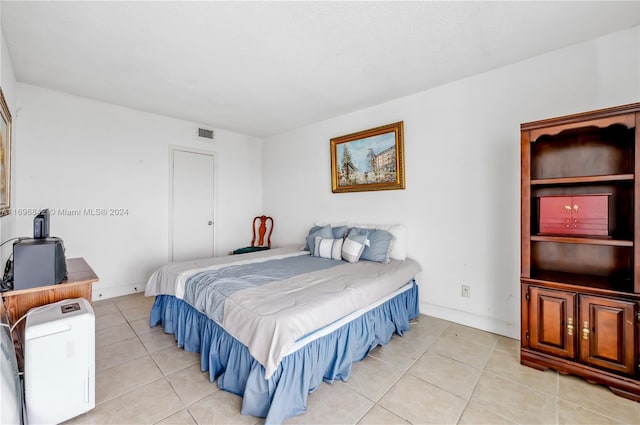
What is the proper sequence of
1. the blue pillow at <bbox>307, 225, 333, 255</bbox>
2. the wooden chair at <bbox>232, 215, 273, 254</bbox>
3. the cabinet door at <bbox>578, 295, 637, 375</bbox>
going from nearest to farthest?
1. the cabinet door at <bbox>578, 295, 637, 375</bbox>
2. the blue pillow at <bbox>307, 225, 333, 255</bbox>
3. the wooden chair at <bbox>232, 215, 273, 254</bbox>

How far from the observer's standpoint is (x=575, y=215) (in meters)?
2.03

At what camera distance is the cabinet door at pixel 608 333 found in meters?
1.72

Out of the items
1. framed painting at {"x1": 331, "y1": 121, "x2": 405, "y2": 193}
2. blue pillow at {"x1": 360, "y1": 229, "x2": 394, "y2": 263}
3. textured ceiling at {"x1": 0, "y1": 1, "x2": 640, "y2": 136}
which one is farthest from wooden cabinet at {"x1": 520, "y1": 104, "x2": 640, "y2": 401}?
framed painting at {"x1": 331, "y1": 121, "x2": 405, "y2": 193}

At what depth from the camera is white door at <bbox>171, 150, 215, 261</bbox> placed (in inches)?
163

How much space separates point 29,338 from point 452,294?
3235 millimetres

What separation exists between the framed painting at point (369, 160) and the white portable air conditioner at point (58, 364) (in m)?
2.95

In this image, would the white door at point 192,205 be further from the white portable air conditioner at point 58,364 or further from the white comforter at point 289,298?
the white portable air conditioner at point 58,364

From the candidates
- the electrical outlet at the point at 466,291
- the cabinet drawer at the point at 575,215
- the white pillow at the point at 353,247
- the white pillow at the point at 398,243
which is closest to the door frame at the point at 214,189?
the white pillow at the point at 353,247

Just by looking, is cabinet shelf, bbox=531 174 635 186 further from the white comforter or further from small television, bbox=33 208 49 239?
small television, bbox=33 208 49 239

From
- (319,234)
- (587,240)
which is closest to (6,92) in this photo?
(319,234)

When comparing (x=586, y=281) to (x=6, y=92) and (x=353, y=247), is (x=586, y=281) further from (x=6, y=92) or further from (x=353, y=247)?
(x=6, y=92)

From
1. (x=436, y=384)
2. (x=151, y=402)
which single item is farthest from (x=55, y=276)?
(x=436, y=384)

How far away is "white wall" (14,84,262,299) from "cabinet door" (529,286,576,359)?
4355 millimetres

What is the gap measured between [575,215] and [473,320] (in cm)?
131
